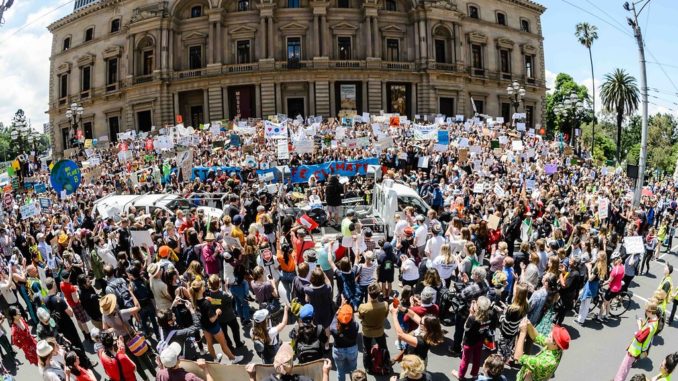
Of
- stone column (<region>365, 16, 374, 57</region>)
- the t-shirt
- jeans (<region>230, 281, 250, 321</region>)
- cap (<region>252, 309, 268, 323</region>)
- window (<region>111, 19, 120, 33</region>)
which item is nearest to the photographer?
the t-shirt

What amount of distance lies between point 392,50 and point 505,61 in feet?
48.6

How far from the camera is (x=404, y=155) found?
75.3ft

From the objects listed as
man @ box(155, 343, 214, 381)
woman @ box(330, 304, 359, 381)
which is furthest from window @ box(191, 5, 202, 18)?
man @ box(155, 343, 214, 381)

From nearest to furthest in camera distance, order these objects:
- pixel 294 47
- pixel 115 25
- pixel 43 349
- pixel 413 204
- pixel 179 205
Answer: pixel 43 349
pixel 413 204
pixel 179 205
pixel 294 47
pixel 115 25

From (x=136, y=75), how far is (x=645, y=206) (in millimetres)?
42800

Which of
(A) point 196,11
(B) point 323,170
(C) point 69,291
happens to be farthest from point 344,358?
(A) point 196,11

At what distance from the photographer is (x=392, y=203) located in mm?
14102

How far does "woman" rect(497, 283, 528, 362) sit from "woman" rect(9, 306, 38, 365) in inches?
319

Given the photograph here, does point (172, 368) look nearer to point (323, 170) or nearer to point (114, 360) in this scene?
point (114, 360)

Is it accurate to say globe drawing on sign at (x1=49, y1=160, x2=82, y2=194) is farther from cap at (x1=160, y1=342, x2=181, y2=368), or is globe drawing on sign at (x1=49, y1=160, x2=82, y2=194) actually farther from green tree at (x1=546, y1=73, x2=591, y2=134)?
green tree at (x1=546, y1=73, x2=591, y2=134)

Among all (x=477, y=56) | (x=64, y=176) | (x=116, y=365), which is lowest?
(x=116, y=365)

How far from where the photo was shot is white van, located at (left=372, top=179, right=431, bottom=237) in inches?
557

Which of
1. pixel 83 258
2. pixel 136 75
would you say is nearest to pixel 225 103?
pixel 136 75

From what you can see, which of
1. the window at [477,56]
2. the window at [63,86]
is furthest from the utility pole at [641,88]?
the window at [63,86]
